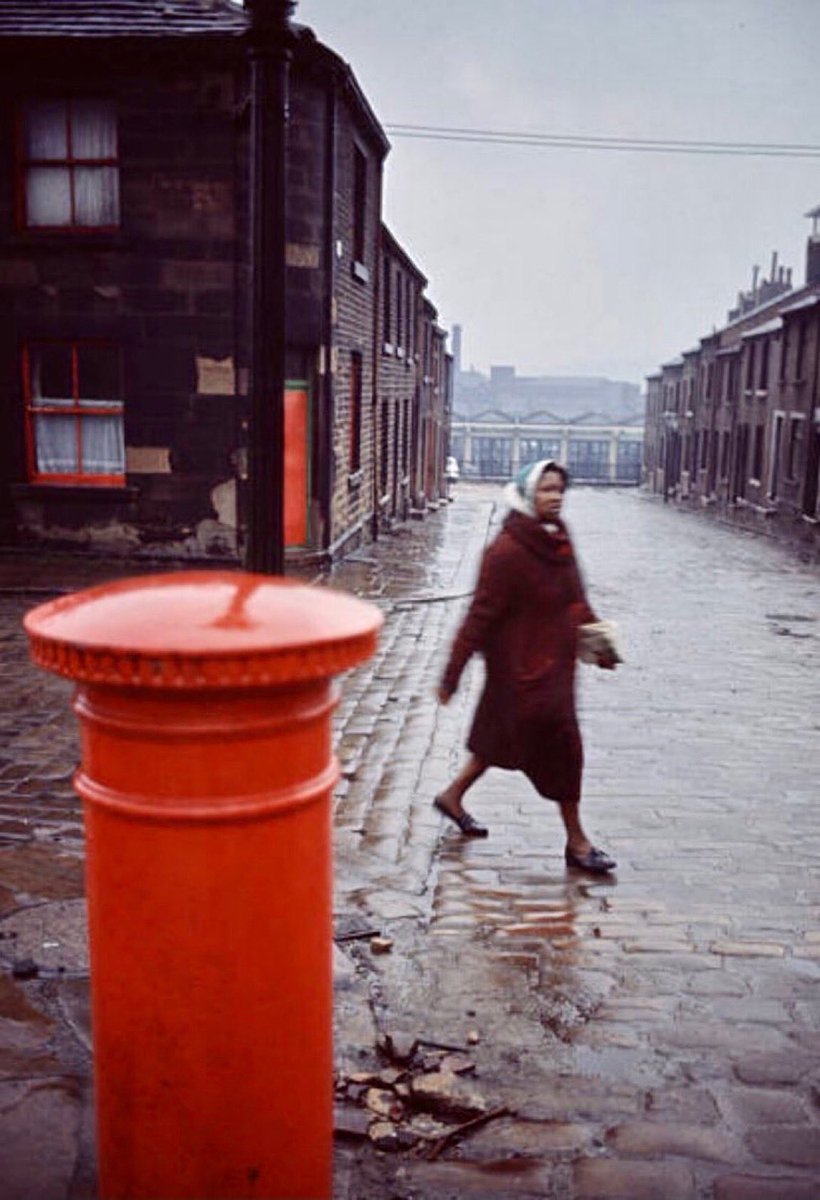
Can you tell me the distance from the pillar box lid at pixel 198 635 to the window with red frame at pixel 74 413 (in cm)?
1333

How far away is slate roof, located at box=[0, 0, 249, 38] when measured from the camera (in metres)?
13.8

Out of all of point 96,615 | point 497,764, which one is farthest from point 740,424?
point 96,615

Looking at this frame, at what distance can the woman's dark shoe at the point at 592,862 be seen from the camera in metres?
5.36

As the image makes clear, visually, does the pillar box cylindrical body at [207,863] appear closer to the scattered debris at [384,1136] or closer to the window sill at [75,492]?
the scattered debris at [384,1136]

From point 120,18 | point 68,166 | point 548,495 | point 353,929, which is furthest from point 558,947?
point 120,18

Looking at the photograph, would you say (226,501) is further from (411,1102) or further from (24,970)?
(411,1102)

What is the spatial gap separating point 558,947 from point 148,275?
39.0 feet

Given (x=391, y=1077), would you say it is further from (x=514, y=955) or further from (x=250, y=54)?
(x=250, y=54)

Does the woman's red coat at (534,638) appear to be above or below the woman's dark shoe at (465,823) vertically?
above

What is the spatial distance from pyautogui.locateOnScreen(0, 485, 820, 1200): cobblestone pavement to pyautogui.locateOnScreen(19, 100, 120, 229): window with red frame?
7.53 meters

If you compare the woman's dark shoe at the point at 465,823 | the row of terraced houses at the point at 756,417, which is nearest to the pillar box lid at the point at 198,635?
the woman's dark shoe at the point at 465,823

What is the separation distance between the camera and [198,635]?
203 cm

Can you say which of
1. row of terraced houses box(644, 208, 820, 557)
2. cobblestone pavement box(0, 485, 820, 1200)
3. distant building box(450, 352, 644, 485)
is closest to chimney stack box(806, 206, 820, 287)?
row of terraced houses box(644, 208, 820, 557)

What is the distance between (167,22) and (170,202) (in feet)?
6.86
